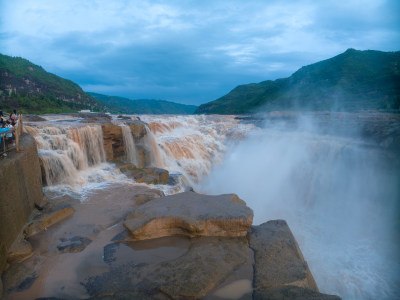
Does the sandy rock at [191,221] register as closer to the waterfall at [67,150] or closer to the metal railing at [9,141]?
the metal railing at [9,141]

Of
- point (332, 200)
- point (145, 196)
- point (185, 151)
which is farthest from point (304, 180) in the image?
point (145, 196)

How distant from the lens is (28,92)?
40.2 meters

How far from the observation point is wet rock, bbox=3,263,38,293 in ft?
11.3

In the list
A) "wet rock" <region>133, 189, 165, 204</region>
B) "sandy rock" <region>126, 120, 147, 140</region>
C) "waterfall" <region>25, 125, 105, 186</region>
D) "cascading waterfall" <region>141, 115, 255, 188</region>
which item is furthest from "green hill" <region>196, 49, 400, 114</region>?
"waterfall" <region>25, 125, 105, 186</region>

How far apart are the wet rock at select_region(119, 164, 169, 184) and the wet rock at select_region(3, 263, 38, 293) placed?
199 inches

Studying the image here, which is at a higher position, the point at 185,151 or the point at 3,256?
the point at 3,256

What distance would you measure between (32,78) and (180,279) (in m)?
57.6

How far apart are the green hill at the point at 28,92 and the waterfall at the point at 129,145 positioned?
20.9 meters

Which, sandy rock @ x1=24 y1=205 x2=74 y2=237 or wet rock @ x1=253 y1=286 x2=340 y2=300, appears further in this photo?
sandy rock @ x1=24 y1=205 x2=74 y2=237

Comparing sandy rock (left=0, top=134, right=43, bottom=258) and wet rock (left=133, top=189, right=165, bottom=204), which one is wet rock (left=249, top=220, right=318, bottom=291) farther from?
sandy rock (left=0, top=134, right=43, bottom=258)

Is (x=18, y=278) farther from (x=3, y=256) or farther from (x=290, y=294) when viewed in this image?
(x=290, y=294)

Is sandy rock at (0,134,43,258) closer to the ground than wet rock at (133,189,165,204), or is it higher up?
higher up

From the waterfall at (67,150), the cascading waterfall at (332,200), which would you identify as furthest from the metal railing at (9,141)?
the cascading waterfall at (332,200)

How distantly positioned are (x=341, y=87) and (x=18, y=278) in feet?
187
